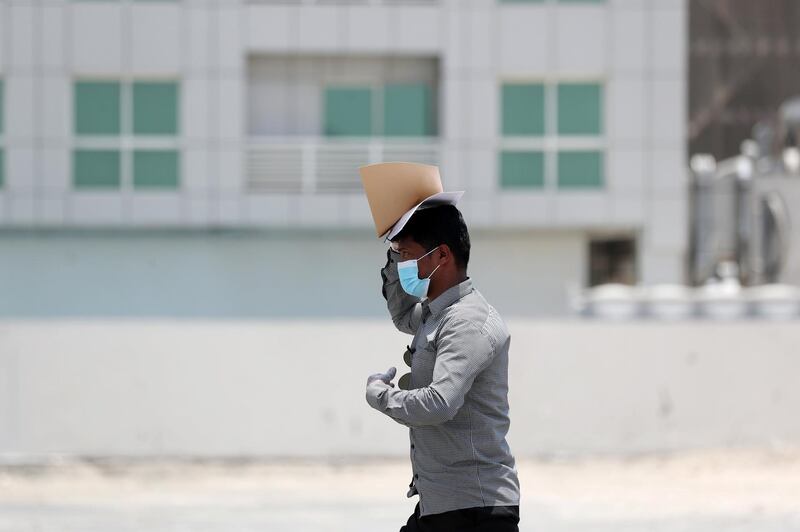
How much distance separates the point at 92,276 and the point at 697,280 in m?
14.4

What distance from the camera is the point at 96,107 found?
24.8 meters

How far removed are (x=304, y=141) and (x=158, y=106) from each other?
2696 millimetres

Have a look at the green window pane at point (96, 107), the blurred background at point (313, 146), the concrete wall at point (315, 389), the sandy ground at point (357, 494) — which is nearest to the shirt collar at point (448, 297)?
the sandy ground at point (357, 494)

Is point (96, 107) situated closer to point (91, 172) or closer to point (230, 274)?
point (91, 172)

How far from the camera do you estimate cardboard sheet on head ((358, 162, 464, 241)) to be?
4.03 m

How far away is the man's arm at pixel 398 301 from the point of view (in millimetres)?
4316

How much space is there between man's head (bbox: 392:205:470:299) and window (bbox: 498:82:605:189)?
2104 centimetres

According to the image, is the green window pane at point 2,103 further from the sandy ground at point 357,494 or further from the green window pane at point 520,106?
the sandy ground at point 357,494

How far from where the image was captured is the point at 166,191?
24.6m

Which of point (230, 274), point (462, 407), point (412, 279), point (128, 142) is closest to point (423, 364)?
point (462, 407)

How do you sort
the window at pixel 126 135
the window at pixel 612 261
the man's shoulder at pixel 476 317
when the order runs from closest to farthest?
the man's shoulder at pixel 476 317
the window at pixel 126 135
the window at pixel 612 261

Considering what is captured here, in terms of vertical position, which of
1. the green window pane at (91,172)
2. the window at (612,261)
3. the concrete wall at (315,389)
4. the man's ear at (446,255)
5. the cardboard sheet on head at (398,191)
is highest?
the green window pane at (91,172)

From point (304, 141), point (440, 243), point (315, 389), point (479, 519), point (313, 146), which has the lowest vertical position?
point (315, 389)

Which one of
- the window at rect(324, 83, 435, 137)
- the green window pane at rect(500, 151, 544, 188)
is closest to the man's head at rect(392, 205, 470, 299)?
the green window pane at rect(500, 151, 544, 188)
